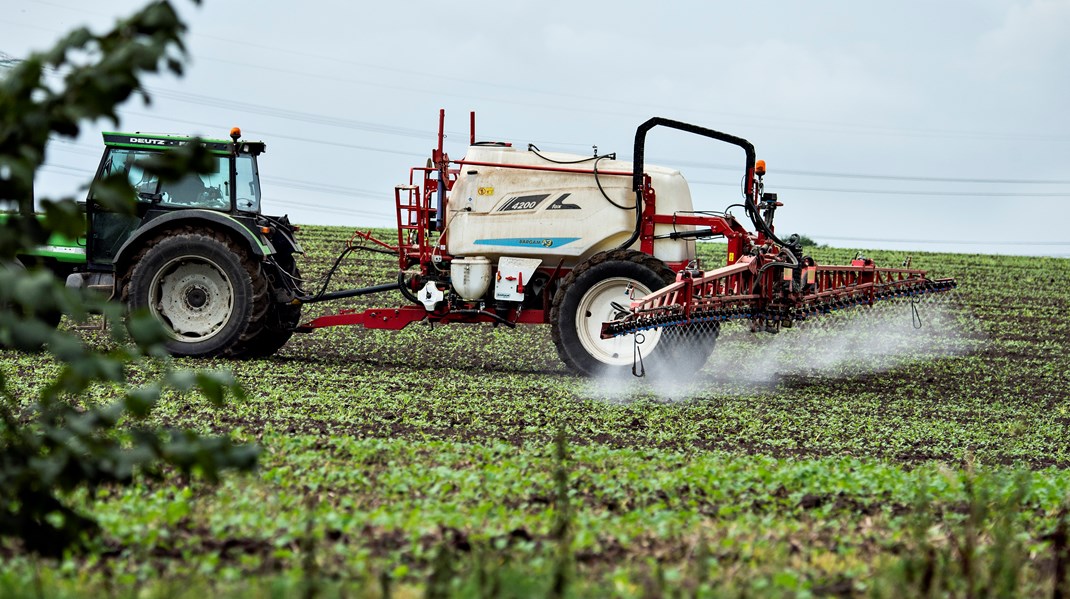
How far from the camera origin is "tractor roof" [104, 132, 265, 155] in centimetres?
1274

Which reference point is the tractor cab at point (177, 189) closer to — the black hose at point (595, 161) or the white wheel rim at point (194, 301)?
the white wheel rim at point (194, 301)

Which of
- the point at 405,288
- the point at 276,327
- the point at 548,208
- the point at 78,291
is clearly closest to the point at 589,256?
the point at 548,208

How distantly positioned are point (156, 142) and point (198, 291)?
1.69m

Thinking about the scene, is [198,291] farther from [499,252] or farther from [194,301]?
[499,252]

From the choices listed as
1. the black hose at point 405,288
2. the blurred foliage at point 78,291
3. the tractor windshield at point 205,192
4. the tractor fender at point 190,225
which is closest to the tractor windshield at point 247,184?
the tractor windshield at point 205,192

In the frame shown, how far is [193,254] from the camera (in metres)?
12.6

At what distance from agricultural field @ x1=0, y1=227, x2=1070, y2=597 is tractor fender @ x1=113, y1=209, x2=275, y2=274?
1.30 metres

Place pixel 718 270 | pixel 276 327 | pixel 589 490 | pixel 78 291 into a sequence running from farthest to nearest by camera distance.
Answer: pixel 276 327 < pixel 718 270 < pixel 589 490 < pixel 78 291

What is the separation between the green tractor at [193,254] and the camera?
12.6m

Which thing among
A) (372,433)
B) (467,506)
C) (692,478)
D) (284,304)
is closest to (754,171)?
(284,304)

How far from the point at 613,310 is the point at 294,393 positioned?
353cm

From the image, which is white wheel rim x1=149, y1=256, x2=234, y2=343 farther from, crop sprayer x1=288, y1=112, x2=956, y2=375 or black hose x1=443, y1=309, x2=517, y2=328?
black hose x1=443, y1=309, x2=517, y2=328

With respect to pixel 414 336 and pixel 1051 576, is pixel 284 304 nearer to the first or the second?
pixel 414 336

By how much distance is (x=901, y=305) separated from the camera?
13359mm
